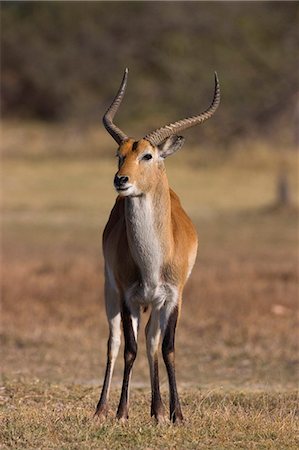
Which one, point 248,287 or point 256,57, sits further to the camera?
point 256,57

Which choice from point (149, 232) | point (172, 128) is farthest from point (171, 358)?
point (172, 128)

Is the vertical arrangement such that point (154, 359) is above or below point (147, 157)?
below

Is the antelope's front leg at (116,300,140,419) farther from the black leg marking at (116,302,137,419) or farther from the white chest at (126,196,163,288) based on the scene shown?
the white chest at (126,196,163,288)

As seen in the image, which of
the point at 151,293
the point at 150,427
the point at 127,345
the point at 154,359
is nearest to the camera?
the point at 150,427

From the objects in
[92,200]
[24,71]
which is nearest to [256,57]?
[92,200]

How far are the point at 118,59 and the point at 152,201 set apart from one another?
3785cm

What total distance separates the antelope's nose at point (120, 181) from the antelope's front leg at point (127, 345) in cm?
92

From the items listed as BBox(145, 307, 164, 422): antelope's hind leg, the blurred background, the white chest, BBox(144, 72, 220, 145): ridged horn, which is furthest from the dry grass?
the blurred background

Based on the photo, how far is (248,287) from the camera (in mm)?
16266

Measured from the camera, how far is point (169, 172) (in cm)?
3722

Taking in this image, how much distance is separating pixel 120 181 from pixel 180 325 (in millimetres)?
7408

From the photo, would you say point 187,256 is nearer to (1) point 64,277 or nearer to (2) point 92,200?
(1) point 64,277

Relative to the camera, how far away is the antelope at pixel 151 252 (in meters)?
7.63

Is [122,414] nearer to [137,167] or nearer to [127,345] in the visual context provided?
[127,345]
